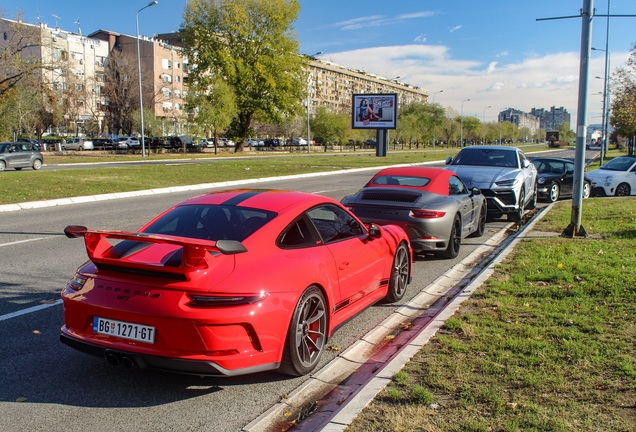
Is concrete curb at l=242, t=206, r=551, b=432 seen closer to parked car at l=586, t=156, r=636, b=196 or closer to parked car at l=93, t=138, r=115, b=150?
parked car at l=586, t=156, r=636, b=196

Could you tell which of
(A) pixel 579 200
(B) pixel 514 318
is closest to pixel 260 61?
(A) pixel 579 200

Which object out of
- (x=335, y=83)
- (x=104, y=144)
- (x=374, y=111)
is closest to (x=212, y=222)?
(x=374, y=111)

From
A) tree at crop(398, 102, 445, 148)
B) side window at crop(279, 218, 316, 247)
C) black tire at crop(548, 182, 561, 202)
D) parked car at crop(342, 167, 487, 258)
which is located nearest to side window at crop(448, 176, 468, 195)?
parked car at crop(342, 167, 487, 258)

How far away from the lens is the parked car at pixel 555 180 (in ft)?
59.3

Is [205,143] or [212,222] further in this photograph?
[205,143]

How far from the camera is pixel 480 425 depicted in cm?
333

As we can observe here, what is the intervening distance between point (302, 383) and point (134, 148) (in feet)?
191

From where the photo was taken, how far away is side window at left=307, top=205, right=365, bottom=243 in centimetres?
512

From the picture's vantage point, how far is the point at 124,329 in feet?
12.4

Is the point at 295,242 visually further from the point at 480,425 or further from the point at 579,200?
the point at 579,200

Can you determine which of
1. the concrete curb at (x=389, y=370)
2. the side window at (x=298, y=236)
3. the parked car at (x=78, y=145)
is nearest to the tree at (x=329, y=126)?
the parked car at (x=78, y=145)

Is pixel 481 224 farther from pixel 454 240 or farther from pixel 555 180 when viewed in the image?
pixel 555 180

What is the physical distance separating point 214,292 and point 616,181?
62.2 ft

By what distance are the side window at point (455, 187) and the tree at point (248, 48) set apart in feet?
168
